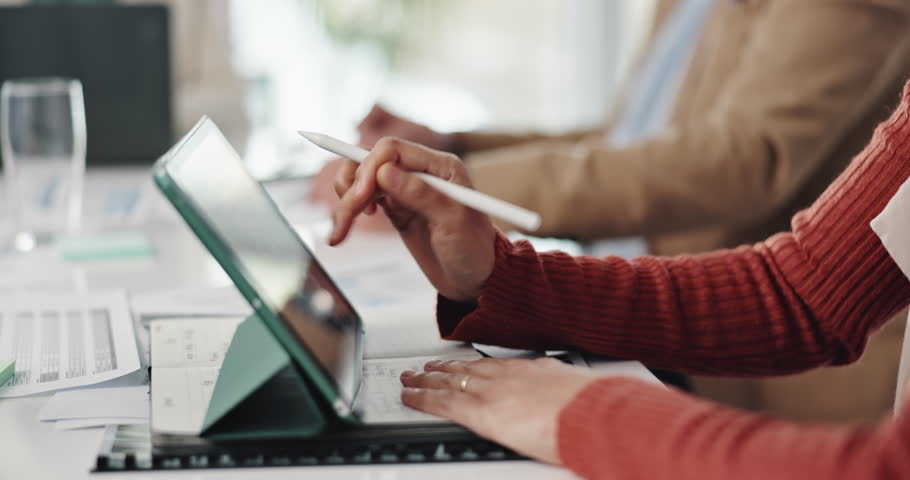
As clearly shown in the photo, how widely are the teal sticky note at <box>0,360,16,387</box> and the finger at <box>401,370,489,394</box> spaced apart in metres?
0.27

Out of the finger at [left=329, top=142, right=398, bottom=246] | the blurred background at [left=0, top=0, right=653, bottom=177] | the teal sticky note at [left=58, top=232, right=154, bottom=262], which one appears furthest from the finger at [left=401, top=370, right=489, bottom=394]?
the blurred background at [left=0, top=0, right=653, bottom=177]

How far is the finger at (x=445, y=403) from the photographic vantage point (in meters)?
0.58

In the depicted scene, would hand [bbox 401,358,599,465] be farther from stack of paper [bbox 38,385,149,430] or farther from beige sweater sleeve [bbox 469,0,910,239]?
beige sweater sleeve [bbox 469,0,910,239]

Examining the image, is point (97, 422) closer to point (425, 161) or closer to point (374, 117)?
point (425, 161)

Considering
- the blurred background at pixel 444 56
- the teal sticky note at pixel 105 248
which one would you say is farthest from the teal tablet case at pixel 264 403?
the blurred background at pixel 444 56

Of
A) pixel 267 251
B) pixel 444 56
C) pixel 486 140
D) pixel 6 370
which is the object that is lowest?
pixel 444 56

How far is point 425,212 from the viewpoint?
652 millimetres

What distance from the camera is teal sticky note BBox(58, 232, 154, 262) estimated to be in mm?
1090

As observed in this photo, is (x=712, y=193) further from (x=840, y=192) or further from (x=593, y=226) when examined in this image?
(x=840, y=192)

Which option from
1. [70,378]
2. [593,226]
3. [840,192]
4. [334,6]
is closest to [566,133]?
[593,226]

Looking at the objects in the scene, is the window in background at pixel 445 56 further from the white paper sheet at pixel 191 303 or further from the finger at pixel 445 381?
the finger at pixel 445 381

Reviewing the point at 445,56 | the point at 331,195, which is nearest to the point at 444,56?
the point at 445,56

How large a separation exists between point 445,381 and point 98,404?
0.22 metres

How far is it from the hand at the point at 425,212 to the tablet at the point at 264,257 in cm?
→ 4
